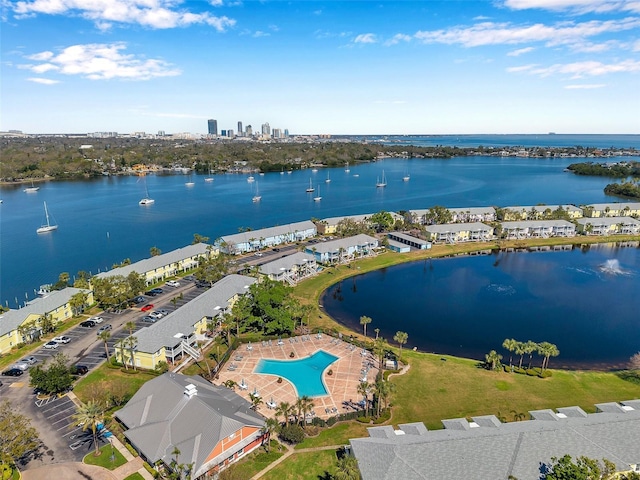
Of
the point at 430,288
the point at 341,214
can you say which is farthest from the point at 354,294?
the point at 341,214

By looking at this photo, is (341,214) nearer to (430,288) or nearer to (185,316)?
(430,288)

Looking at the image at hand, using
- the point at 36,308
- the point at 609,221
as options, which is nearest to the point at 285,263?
the point at 36,308

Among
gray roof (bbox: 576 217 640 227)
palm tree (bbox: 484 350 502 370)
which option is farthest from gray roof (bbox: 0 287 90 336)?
gray roof (bbox: 576 217 640 227)

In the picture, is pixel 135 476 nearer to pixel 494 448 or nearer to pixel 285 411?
pixel 285 411

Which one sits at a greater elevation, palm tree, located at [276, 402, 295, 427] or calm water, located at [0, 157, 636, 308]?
calm water, located at [0, 157, 636, 308]

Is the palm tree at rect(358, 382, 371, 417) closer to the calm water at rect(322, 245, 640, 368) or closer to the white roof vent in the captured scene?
the white roof vent

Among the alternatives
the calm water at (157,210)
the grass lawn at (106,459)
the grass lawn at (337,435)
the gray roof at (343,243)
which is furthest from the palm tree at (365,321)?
the calm water at (157,210)
